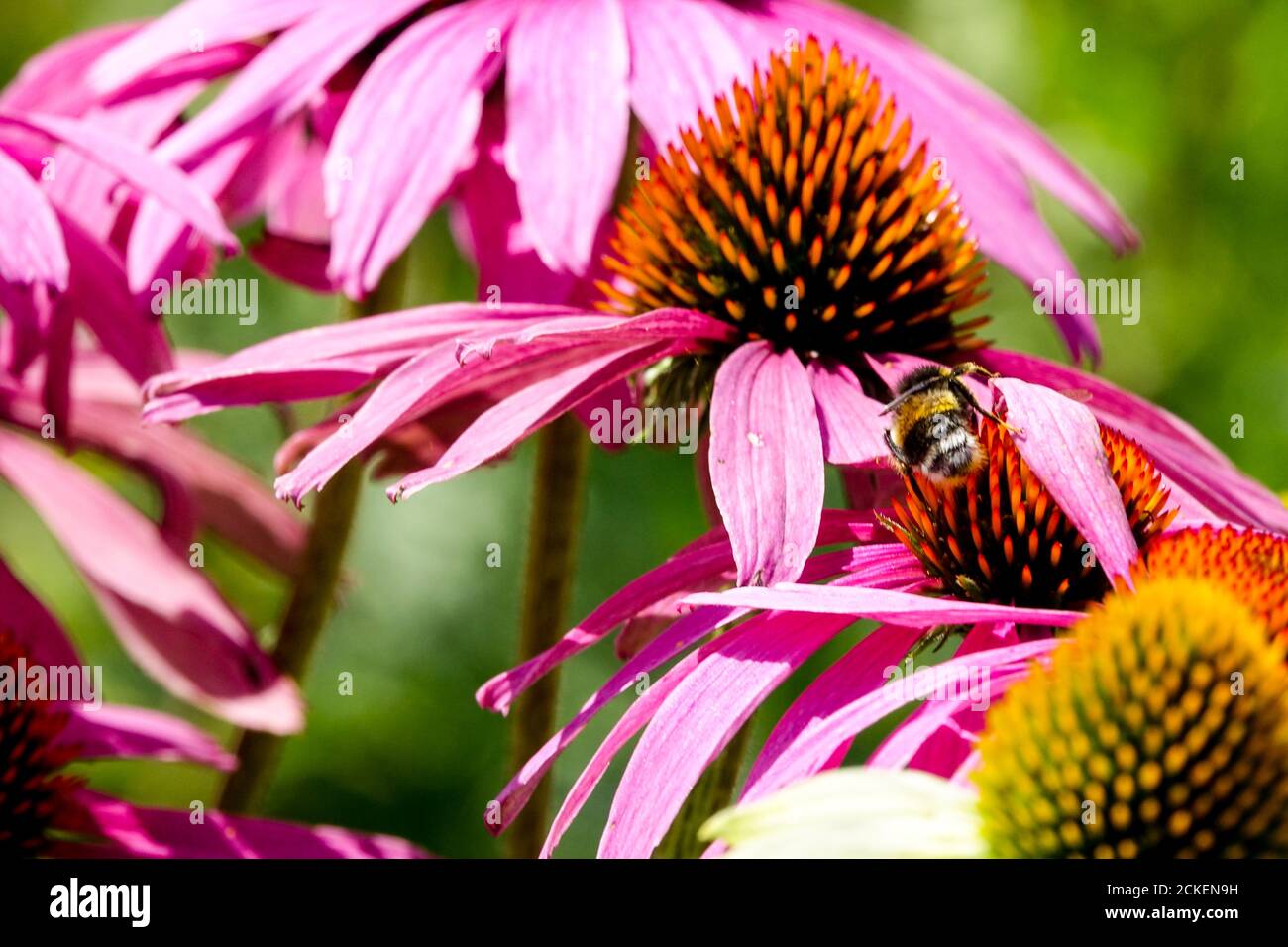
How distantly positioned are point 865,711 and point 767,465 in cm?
12

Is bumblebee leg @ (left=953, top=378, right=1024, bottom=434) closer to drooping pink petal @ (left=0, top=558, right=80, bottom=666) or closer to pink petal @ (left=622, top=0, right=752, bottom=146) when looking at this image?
pink petal @ (left=622, top=0, right=752, bottom=146)

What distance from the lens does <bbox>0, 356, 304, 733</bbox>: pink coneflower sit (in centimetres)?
86

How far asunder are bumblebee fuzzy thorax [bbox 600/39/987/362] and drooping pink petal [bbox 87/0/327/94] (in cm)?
23

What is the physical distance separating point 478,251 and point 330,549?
181 mm

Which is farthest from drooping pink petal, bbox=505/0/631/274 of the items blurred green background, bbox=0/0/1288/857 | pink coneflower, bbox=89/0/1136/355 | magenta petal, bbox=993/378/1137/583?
blurred green background, bbox=0/0/1288/857

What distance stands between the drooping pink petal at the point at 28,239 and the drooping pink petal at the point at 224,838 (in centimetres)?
25

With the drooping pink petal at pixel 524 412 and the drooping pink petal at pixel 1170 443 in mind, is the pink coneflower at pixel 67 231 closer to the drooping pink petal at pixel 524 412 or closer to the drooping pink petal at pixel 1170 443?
the drooping pink petal at pixel 524 412

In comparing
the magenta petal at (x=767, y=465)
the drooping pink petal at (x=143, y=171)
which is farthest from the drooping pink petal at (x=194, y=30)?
the magenta petal at (x=767, y=465)

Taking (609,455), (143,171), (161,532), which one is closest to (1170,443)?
(143,171)

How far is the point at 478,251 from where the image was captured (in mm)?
870

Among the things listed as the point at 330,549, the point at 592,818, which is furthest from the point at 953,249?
the point at 592,818

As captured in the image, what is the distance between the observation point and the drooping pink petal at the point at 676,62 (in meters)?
0.78

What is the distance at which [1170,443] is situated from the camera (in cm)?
73

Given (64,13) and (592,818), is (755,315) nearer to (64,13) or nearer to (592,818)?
(592,818)
